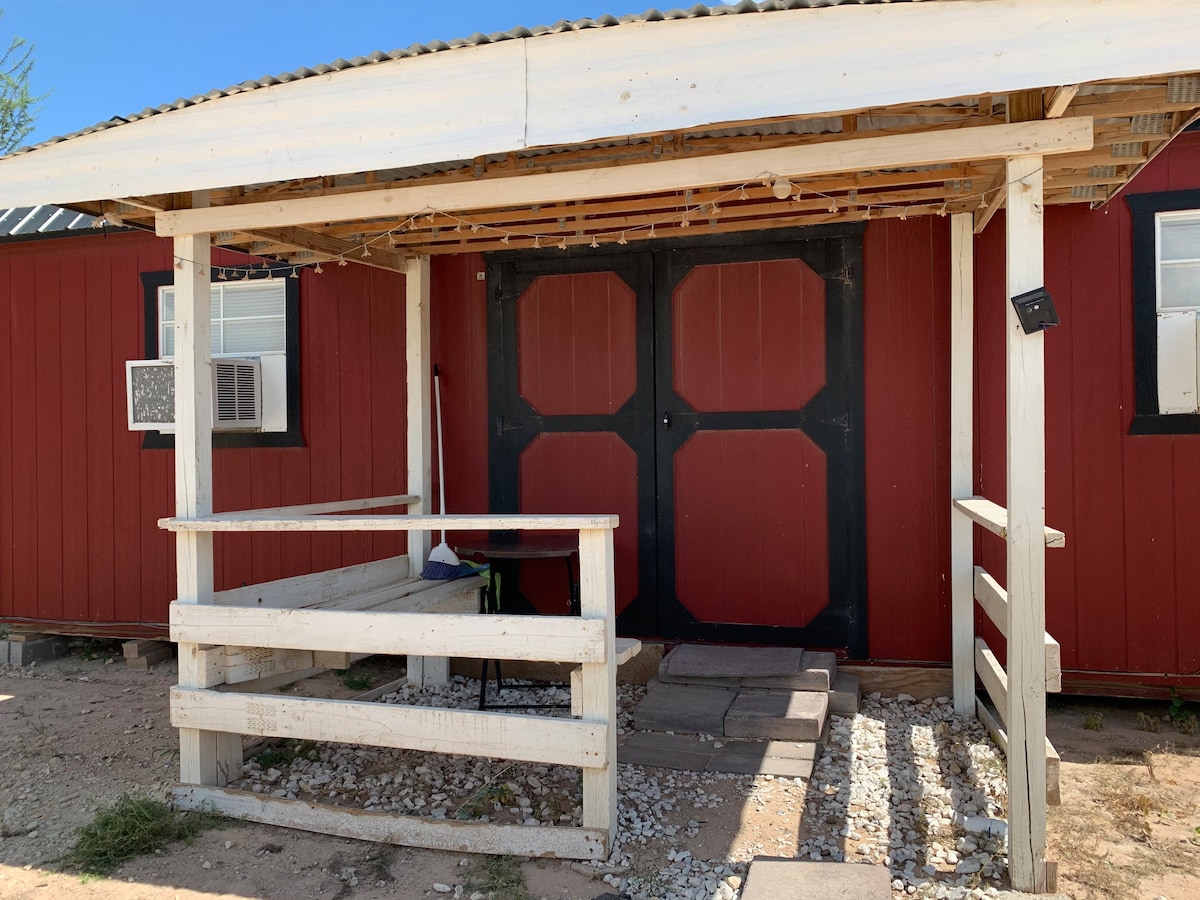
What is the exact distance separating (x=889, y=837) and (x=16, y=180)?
4.09 m

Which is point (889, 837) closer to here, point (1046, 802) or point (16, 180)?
point (1046, 802)

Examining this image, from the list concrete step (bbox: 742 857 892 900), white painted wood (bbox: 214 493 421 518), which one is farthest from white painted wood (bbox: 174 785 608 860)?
white painted wood (bbox: 214 493 421 518)

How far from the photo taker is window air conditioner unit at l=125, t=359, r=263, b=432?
17.8ft

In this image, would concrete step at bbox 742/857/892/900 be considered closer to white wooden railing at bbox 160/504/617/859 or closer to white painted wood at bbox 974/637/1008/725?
white wooden railing at bbox 160/504/617/859

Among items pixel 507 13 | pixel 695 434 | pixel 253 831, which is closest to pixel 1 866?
pixel 253 831

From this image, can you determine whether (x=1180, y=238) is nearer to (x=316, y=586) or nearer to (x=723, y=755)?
(x=723, y=755)

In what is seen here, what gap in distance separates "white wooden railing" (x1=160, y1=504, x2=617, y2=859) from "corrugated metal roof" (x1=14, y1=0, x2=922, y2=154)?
157 cm

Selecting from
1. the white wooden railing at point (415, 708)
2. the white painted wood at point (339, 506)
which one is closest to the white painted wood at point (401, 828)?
the white wooden railing at point (415, 708)

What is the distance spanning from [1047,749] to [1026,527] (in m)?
0.73

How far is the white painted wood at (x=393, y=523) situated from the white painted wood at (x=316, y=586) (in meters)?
0.31

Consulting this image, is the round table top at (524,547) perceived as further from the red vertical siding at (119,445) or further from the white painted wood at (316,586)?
the red vertical siding at (119,445)

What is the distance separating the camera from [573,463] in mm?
5273

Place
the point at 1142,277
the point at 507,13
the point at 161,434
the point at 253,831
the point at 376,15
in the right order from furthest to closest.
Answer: the point at 376,15 → the point at 507,13 → the point at 161,434 → the point at 1142,277 → the point at 253,831

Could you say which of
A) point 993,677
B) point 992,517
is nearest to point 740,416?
point 992,517
